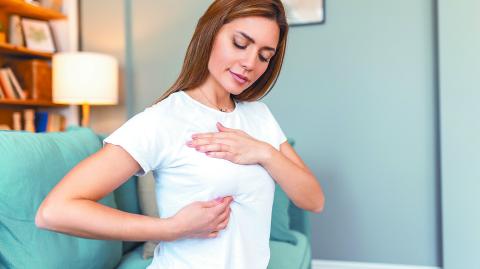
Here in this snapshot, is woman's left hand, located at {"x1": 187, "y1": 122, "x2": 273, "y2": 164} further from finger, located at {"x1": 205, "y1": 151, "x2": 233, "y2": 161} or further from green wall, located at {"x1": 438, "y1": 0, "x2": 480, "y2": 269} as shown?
green wall, located at {"x1": 438, "y1": 0, "x2": 480, "y2": 269}

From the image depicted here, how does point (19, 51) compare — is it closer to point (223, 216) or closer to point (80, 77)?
point (80, 77)

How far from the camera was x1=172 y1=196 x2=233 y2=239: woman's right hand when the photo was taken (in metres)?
0.78

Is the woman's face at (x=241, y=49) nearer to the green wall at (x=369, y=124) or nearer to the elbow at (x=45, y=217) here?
the elbow at (x=45, y=217)

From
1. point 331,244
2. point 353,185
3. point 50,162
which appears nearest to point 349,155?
point 353,185

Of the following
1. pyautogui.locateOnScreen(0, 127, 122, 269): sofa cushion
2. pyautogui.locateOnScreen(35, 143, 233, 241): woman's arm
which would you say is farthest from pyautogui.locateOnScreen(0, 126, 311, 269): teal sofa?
pyautogui.locateOnScreen(35, 143, 233, 241): woman's arm

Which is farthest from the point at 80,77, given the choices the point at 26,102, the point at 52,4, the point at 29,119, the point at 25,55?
the point at 52,4

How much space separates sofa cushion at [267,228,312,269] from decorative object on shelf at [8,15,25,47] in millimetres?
2206

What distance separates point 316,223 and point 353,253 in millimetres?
292

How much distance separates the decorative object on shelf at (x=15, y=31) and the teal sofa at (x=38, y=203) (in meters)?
1.59

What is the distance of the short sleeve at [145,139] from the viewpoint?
762 mm

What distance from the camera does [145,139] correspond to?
78 centimetres

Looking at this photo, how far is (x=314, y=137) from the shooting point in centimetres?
251

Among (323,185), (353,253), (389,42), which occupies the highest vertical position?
(389,42)

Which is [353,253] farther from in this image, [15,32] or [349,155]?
[15,32]
